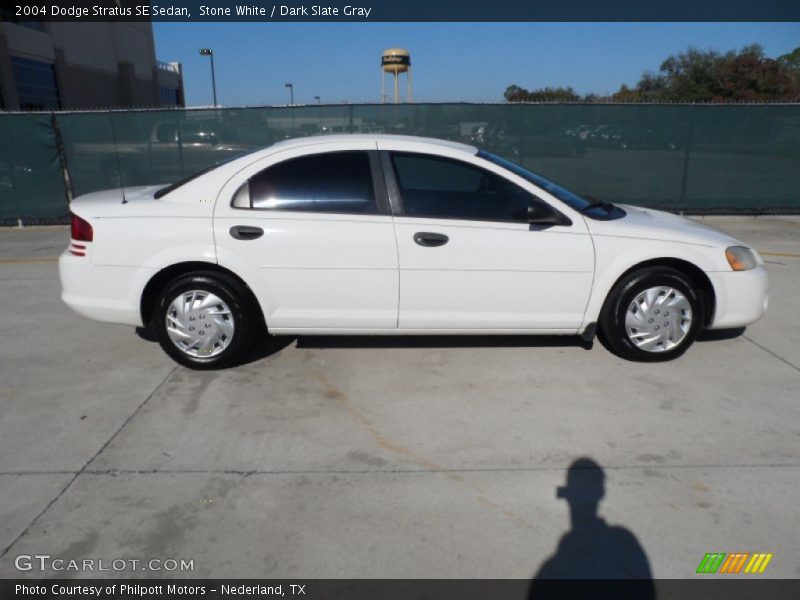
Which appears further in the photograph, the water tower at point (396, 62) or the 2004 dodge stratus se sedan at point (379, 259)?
the water tower at point (396, 62)

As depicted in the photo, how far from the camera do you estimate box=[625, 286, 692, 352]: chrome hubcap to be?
14.1 feet

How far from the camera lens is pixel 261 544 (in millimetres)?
2609

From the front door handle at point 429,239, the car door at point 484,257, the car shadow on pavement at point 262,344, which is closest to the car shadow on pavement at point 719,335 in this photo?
the car door at point 484,257

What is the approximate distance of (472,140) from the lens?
34.1 ft

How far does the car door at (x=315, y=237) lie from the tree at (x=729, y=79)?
131 ft

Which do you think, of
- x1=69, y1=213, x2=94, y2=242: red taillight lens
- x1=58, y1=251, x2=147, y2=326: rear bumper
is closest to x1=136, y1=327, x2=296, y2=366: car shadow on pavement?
x1=58, y1=251, x2=147, y2=326: rear bumper

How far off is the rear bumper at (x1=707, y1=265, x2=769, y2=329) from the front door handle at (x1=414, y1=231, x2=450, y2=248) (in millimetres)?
1942

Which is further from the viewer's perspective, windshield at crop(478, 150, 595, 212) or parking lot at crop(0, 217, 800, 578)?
windshield at crop(478, 150, 595, 212)

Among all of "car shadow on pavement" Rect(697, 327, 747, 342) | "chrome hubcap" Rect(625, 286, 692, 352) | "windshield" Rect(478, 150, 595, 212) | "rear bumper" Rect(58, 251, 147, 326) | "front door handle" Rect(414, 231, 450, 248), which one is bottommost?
"car shadow on pavement" Rect(697, 327, 747, 342)

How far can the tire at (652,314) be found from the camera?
428 centimetres

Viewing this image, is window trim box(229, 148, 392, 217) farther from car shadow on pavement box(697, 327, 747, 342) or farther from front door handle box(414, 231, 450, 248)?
car shadow on pavement box(697, 327, 747, 342)

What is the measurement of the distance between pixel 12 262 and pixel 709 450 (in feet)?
27.2

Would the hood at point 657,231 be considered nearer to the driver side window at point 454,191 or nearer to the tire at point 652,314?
the tire at point 652,314

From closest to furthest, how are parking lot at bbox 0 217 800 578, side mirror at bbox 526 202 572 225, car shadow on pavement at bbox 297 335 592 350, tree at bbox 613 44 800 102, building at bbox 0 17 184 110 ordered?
parking lot at bbox 0 217 800 578
side mirror at bbox 526 202 572 225
car shadow on pavement at bbox 297 335 592 350
building at bbox 0 17 184 110
tree at bbox 613 44 800 102
